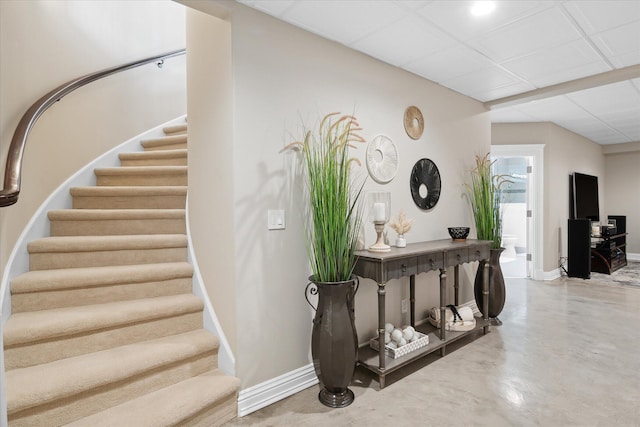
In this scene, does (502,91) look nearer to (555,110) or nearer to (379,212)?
(555,110)

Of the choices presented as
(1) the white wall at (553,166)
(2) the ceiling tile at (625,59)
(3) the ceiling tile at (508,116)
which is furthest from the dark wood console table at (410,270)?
(1) the white wall at (553,166)

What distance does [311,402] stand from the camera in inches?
86.2

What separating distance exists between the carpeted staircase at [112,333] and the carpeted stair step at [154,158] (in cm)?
74

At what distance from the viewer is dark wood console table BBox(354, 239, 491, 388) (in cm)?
233

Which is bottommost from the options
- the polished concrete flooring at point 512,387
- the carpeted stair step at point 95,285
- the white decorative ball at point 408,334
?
the polished concrete flooring at point 512,387

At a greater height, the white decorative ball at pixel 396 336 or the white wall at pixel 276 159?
the white wall at pixel 276 159

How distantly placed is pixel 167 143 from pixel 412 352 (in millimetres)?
3219

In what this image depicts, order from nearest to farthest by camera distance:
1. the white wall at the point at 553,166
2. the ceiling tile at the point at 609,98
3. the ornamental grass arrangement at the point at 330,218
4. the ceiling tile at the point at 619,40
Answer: the ornamental grass arrangement at the point at 330,218
the ceiling tile at the point at 619,40
the ceiling tile at the point at 609,98
the white wall at the point at 553,166

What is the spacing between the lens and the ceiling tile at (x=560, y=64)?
109 inches

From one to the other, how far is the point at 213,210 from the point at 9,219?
4.39 ft

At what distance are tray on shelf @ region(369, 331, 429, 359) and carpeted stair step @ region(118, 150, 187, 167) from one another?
2541 mm

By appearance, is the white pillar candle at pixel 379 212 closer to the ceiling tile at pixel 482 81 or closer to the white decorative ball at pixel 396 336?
the white decorative ball at pixel 396 336

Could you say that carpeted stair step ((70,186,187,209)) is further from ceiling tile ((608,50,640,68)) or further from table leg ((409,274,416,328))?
ceiling tile ((608,50,640,68))

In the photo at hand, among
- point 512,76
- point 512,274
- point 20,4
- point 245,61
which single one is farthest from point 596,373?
point 20,4
